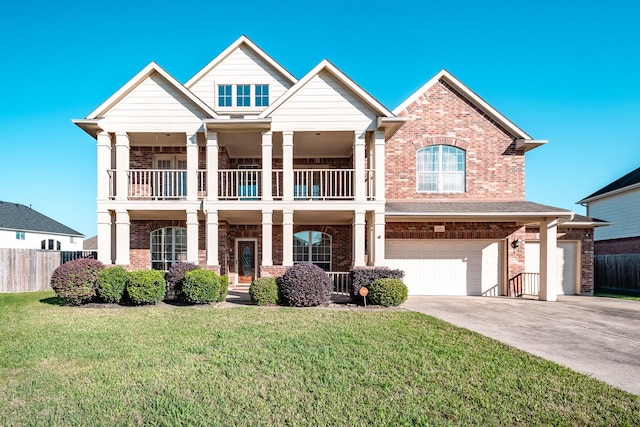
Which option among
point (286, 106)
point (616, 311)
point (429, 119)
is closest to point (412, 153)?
point (429, 119)

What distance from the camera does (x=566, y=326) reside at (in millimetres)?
9031

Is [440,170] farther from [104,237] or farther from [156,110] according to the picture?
[104,237]

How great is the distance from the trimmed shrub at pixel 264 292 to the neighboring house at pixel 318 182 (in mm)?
987

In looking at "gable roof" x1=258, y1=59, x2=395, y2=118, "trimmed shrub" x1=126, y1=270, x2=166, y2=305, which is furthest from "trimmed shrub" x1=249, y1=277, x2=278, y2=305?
"gable roof" x1=258, y1=59, x2=395, y2=118

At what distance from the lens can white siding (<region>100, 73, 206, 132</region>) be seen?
13406mm

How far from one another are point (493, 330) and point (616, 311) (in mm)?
6097

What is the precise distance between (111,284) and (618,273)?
73.5 ft

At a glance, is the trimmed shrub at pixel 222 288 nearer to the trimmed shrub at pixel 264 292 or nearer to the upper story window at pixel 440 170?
the trimmed shrub at pixel 264 292

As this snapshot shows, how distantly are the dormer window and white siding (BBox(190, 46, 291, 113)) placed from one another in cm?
19

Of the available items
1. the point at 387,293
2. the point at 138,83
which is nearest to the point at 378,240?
the point at 387,293

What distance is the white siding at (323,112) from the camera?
13.2 meters

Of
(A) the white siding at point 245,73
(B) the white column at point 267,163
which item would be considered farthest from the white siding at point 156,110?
(A) the white siding at point 245,73

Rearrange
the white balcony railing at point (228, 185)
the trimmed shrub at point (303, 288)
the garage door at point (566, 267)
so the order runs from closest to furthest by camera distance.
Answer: the trimmed shrub at point (303, 288), the white balcony railing at point (228, 185), the garage door at point (566, 267)

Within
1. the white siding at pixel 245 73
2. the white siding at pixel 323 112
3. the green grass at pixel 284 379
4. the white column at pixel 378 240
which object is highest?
the white siding at pixel 245 73
